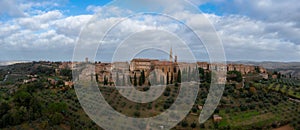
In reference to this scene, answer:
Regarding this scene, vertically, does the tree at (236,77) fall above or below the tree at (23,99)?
above

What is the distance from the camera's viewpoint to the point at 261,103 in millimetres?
13586

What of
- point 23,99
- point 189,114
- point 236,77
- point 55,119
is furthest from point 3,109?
point 236,77

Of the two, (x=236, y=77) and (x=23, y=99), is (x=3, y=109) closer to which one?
(x=23, y=99)

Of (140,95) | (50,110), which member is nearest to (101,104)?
(140,95)

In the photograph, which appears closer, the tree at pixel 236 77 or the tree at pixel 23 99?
the tree at pixel 23 99

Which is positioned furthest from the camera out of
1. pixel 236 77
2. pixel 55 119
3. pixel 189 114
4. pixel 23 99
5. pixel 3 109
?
pixel 236 77

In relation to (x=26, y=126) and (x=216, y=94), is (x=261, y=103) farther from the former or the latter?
(x=26, y=126)

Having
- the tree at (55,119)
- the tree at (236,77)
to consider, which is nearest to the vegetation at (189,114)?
the tree at (55,119)

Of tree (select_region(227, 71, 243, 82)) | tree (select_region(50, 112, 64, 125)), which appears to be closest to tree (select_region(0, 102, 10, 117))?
tree (select_region(50, 112, 64, 125))

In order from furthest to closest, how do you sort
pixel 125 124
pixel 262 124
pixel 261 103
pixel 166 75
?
pixel 166 75 → pixel 261 103 → pixel 262 124 → pixel 125 124

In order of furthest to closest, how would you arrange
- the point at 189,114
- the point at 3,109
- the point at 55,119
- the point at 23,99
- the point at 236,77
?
the point at 236,77, the point at 23,99, the point at 3,109, the point at 189,114, the point at 55,119

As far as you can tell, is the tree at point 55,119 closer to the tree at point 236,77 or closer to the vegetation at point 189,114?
the vegetation at point 189,114

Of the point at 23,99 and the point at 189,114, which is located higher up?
the point at 23,99

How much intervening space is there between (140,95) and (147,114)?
135 centimetres
